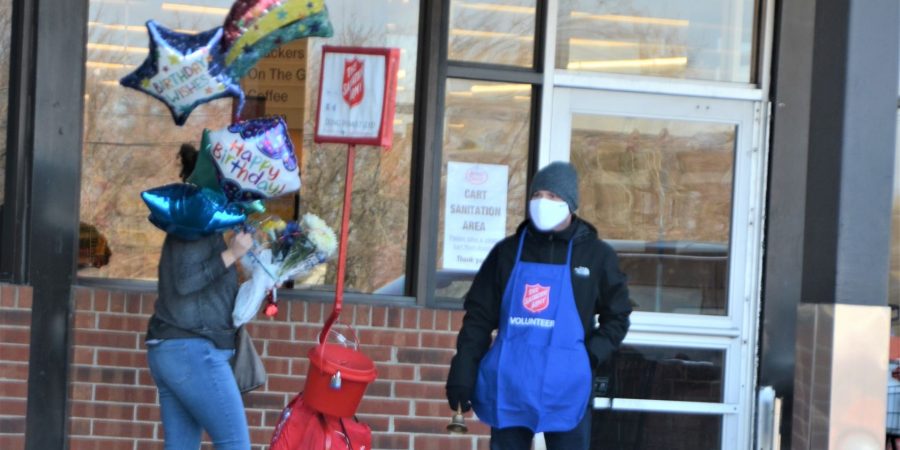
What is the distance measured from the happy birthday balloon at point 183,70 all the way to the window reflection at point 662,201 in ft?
7.91

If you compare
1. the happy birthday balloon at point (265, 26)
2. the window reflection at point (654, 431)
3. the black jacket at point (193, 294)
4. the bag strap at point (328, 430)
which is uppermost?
the happy birthday balloon at point (265, 26)

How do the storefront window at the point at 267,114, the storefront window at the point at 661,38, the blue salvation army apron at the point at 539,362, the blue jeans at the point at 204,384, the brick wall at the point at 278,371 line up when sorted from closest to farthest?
1. the blue salvation army apron at the point at 539,362
2. the blue jeans at the point at 204,384
3. the brick wall at the point at 278,371
4. the storefront window at the point at 267,114
5. the storefront window at the point at 661,38

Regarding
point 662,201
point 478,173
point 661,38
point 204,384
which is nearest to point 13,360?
point 204,384

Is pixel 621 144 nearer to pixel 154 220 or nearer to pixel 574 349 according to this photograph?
pixel 574 349

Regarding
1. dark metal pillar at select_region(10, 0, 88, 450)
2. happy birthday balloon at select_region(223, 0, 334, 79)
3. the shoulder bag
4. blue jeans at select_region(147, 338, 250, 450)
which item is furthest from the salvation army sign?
dark metal pillar at select_region(10, 0, 88, 450)

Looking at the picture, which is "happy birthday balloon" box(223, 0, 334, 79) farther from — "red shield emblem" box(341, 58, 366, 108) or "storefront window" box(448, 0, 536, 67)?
"storefront window" box(448, 0, 536, 67)

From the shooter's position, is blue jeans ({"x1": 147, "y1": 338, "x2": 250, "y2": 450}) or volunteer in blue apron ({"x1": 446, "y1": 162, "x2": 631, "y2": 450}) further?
blue jeans ({"x1": 147, "y1": 338, "x2": 250, "y2": 450})

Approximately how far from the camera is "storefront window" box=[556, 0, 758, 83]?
23.5 feet

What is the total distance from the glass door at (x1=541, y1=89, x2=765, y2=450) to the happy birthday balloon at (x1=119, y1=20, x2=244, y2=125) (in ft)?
7.95

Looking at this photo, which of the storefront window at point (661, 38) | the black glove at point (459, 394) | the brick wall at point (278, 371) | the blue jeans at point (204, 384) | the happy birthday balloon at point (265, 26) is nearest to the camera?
the black glove at point (459, 394)

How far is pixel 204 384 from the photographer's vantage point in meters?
5.27

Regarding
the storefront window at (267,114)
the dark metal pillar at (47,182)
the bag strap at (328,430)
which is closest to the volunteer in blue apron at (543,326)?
the bag strap at (328,430)

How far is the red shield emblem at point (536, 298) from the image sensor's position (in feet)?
16.7

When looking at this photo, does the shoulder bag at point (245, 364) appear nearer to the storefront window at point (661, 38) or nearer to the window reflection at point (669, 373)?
the window reflection at point (669, 373)
